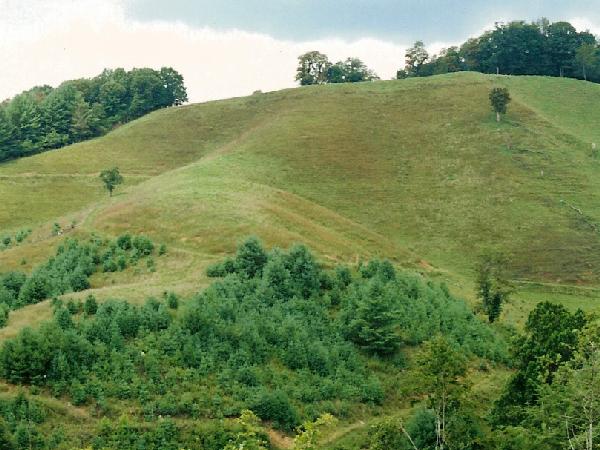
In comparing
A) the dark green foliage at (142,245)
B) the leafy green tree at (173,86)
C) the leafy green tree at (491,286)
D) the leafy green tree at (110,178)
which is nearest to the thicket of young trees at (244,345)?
the leafy green tree at (491,286)

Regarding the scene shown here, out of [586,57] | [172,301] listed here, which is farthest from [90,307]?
[586,57]

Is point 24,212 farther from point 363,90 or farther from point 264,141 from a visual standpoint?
point 363,90

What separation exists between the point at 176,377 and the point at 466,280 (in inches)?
1473

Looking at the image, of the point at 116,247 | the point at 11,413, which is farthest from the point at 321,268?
the point at 11,413

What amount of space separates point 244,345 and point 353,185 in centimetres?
4869

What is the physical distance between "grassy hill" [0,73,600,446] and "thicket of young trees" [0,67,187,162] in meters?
7.84

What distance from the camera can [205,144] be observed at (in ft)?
333

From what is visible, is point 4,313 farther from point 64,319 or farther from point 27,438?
point 27,438

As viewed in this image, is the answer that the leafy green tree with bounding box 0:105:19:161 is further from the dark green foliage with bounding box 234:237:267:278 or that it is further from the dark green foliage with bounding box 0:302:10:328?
the dark green foliage with bounding box 234:237:267:278

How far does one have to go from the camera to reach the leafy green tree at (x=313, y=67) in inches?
5482

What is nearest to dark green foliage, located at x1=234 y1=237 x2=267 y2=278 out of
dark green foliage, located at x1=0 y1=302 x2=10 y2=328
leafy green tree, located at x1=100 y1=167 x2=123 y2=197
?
dark green foliage, located at x1=0 y1=302 x2=10 y2=328

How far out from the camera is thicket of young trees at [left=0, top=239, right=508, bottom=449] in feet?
97.8

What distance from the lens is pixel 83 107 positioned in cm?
11650

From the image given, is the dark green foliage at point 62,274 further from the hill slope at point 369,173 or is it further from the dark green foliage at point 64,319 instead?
the dark green foliage at point 64,319
